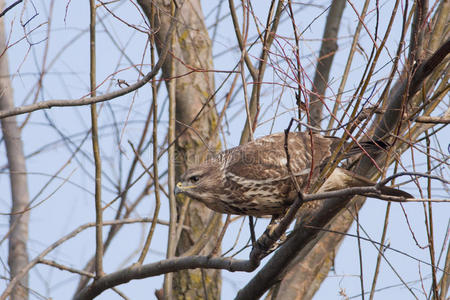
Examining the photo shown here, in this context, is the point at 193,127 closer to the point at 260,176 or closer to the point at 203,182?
the point at 203,182

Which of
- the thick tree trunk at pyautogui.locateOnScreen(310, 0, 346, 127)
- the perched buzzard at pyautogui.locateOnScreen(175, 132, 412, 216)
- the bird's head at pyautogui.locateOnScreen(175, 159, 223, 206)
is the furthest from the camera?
the thick tree trunk at pyautogui.locateOnScreen(310, 0, 346, 127)

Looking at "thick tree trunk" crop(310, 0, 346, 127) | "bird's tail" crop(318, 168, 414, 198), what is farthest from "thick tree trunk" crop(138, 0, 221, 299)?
"bird's tail" crop(318, 168, 414, 198)

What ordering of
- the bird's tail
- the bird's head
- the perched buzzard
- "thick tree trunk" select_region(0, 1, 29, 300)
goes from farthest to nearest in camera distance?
1. "thick tree trunk" select_region(0, 1, 29, 300)
2. the bird's head
3. the perched buzzard
4. the bird's tail

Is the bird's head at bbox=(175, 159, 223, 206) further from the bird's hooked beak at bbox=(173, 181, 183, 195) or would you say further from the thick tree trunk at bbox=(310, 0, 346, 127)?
the thick tree trunk at bbox=(310, 0, 346, 127)

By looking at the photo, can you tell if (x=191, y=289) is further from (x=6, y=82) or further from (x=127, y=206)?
(x=6, y=82)

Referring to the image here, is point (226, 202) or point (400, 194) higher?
point (226, 202)

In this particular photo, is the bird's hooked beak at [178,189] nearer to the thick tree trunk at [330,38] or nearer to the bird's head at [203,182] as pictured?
the bird's head at [203,182]

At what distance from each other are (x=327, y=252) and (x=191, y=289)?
1.67m

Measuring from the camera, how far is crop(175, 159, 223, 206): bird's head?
4.05 m

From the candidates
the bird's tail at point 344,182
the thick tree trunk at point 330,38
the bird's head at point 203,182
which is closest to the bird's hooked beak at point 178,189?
the bird's head at point 203,182

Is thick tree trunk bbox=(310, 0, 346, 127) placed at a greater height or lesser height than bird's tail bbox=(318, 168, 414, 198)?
greater

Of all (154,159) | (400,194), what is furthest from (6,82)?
(400,194)

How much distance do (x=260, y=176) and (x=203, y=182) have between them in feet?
1.46

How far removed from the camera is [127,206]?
5.95 metres
